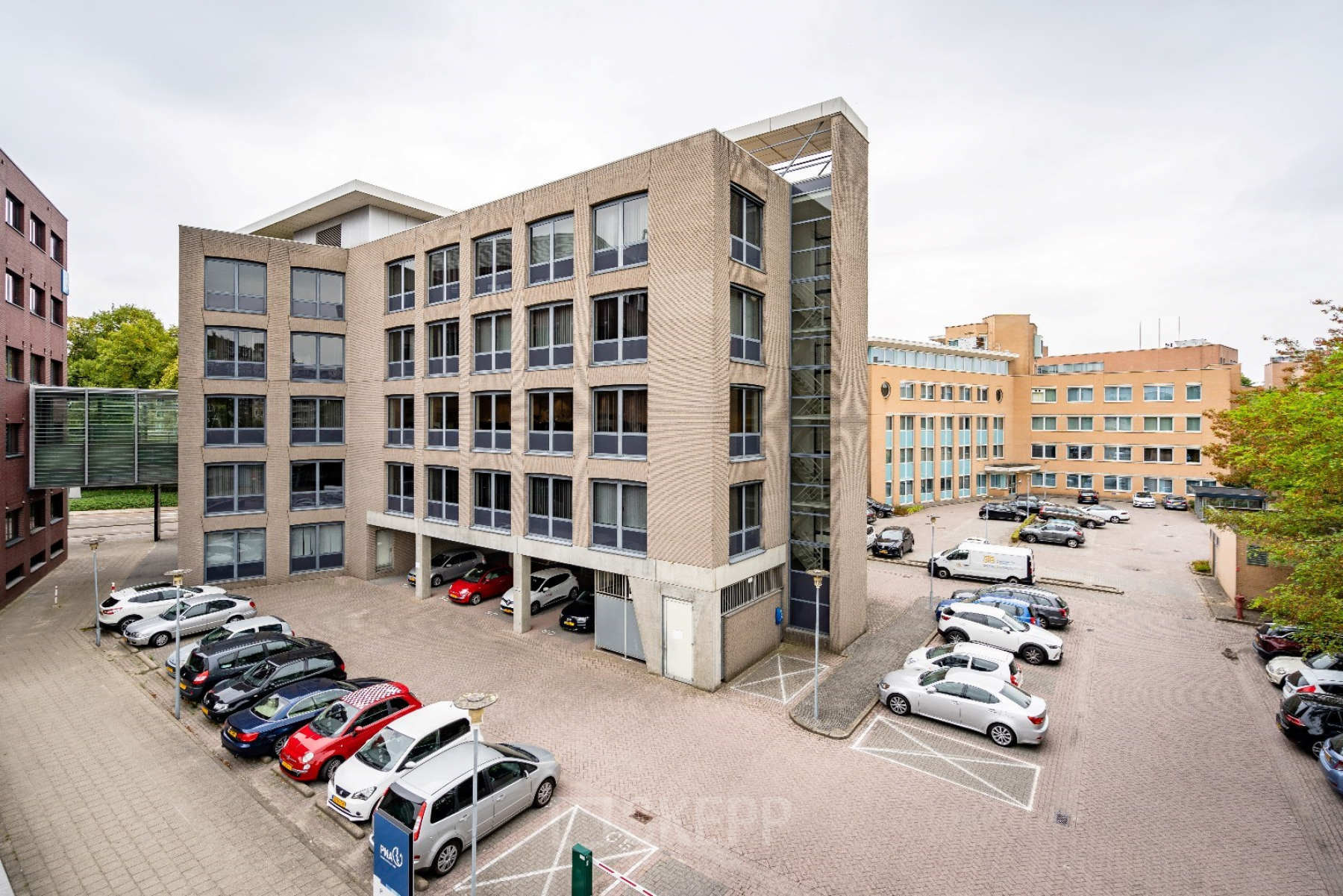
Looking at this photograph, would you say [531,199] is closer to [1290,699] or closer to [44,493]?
[1290,699]

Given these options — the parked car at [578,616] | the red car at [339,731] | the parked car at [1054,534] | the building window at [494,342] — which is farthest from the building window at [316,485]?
the parked car at [1054,534]

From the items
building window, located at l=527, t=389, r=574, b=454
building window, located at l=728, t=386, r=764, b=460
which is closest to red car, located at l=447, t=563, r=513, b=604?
building window, located at l=527, t=389, r=574, b=454

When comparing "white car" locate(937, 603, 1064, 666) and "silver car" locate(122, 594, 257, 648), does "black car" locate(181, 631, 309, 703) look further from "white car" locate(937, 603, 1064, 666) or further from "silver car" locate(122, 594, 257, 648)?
"white car" locate(937, 603, 1064, 666)

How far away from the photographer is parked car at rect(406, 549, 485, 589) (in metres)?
27.0

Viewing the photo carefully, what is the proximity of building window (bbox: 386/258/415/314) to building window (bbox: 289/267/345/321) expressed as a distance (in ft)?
11.2

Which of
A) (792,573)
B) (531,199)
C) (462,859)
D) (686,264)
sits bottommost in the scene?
(462,859)

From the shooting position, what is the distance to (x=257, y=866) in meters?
10.5

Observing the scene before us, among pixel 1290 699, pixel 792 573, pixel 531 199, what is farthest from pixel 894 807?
pixel 531 199

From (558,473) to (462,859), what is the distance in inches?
468

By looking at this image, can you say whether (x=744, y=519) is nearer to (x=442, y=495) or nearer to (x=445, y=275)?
(x=442, y=495)

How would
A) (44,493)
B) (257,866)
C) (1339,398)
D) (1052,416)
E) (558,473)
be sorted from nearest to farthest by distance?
1. (257,866)
2. (1339,398)
3. (558,473)
4. (44,493)
5. (1052,416)

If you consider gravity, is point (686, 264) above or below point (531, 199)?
below

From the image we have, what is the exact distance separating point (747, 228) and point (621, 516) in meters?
9.38

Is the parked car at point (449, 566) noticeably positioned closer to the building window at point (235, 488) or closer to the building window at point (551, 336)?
the building window at point (235, 488)
